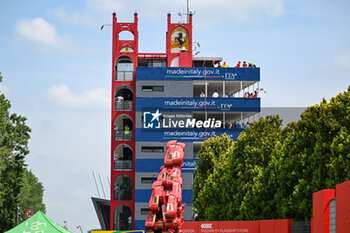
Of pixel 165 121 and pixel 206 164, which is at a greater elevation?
pixel 165 121

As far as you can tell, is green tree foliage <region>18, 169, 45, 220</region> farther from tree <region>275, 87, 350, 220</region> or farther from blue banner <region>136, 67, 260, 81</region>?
tree <region>275, 87, 350, 220</region>

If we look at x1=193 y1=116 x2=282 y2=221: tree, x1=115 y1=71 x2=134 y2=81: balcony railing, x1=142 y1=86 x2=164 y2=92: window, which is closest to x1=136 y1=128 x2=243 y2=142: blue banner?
x1=142 y1=86 x2=164 y2=92: window

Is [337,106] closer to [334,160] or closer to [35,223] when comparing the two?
[334,160]

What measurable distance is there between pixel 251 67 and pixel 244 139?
1118 inches

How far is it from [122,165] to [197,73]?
15.5 metres

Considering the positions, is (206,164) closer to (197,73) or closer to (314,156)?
(197,73)

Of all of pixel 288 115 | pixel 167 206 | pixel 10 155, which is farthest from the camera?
pixel 288 115

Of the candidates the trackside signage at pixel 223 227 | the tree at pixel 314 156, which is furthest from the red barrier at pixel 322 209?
the trackside signage at pixel 223 227

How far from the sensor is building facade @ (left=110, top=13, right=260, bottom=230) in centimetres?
8662

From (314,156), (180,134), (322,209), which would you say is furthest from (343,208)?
(180,134)

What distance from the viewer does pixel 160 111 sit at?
3445 inches

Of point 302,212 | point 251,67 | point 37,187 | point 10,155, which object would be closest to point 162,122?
point 251,67

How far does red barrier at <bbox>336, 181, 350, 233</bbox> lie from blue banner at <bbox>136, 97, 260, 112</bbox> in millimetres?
57498

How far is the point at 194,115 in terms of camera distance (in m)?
91.8
